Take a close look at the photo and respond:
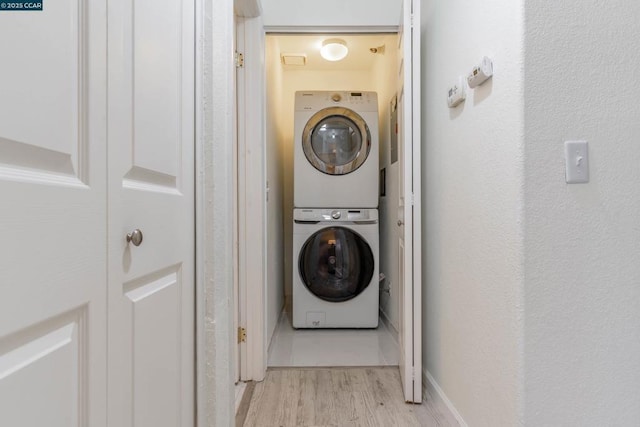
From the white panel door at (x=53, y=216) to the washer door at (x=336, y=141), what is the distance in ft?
7.55

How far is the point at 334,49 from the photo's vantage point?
2916 mm

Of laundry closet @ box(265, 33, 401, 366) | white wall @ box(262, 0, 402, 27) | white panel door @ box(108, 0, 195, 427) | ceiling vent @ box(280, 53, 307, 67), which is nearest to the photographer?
white panel door @ box(108, 0, 195, 427)

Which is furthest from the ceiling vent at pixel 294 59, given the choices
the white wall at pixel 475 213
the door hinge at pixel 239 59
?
the white wall at pixel 475 213

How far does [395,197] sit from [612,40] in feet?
5.32

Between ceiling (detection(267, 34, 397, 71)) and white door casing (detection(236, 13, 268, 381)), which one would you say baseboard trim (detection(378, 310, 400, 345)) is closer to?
white door casing (detection(236, 13, 268, 381))

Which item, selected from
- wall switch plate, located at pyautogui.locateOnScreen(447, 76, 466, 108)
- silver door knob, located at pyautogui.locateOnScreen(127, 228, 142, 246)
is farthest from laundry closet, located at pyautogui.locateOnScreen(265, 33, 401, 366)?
silver door knob, located at pyautogui.locateOnScreen(127, 228, 142, 246)

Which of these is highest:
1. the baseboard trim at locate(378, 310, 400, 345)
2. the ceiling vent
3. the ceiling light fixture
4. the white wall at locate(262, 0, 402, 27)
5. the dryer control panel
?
the ceiling vent

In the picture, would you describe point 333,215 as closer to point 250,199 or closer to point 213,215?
point 250,199

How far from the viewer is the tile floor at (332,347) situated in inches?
87.0

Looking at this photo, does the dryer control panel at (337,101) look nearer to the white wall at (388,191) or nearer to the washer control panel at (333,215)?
the white wall at (388,191)

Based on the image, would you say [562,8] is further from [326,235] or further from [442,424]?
[326,235]

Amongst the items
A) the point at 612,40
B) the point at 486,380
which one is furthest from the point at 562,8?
the point at 486,380

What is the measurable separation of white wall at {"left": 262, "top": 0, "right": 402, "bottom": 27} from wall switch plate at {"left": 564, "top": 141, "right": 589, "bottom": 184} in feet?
4.71

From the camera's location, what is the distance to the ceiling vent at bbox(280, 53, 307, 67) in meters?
3.22
